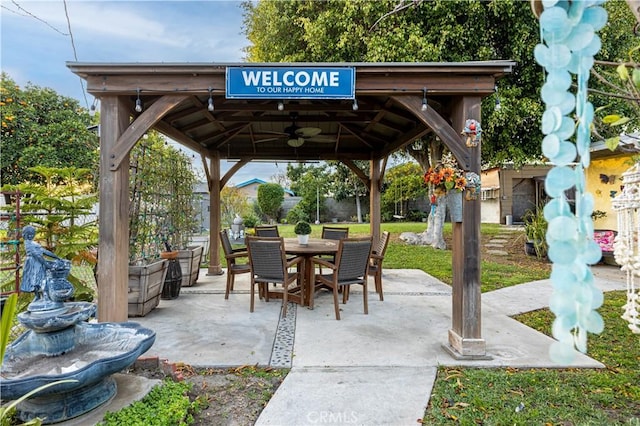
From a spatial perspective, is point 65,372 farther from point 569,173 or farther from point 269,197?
point 269,197

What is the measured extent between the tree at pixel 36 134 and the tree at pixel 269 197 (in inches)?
354

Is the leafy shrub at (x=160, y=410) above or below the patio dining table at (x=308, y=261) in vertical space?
below

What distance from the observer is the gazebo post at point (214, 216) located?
21.2ft

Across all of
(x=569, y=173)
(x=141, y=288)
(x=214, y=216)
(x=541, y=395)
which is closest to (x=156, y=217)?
(x=141, y=288)

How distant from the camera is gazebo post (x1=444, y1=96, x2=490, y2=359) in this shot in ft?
9.61

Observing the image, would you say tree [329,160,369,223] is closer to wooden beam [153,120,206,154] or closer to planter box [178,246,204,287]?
wooden beam [153,120,206,154]

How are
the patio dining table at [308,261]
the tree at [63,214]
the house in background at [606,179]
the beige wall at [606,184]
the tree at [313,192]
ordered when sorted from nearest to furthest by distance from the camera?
1. the tree at [63,214]
2. the patio dining table at [308,261]
3. the house in background at [606,179]
4. the beige wall at [606,184]
5. the tree at [313,192]

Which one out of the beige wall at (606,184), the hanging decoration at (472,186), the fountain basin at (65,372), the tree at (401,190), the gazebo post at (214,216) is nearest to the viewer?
the fountain basin at (65,372)

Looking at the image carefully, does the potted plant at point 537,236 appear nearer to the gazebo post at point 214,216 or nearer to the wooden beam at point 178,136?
the gazebo post at point 214,216

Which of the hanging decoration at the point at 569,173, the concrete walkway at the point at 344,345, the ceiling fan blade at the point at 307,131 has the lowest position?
the concrete walkway at the point at 344,345

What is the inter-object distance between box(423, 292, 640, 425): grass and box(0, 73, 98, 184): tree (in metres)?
10.0

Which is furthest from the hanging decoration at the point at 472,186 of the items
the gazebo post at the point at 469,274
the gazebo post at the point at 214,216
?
the gazebo post at the point at 214,216

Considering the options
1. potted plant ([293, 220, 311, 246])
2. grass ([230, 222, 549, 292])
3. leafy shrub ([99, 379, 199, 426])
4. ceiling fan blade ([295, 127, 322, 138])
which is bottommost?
leafy shrub ([99, 379, 199, 426])

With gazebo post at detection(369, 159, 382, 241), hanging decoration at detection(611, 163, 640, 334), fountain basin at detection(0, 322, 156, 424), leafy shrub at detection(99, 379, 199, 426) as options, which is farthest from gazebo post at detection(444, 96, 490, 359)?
gazebo post at detection(369, 159, 382, 241)
